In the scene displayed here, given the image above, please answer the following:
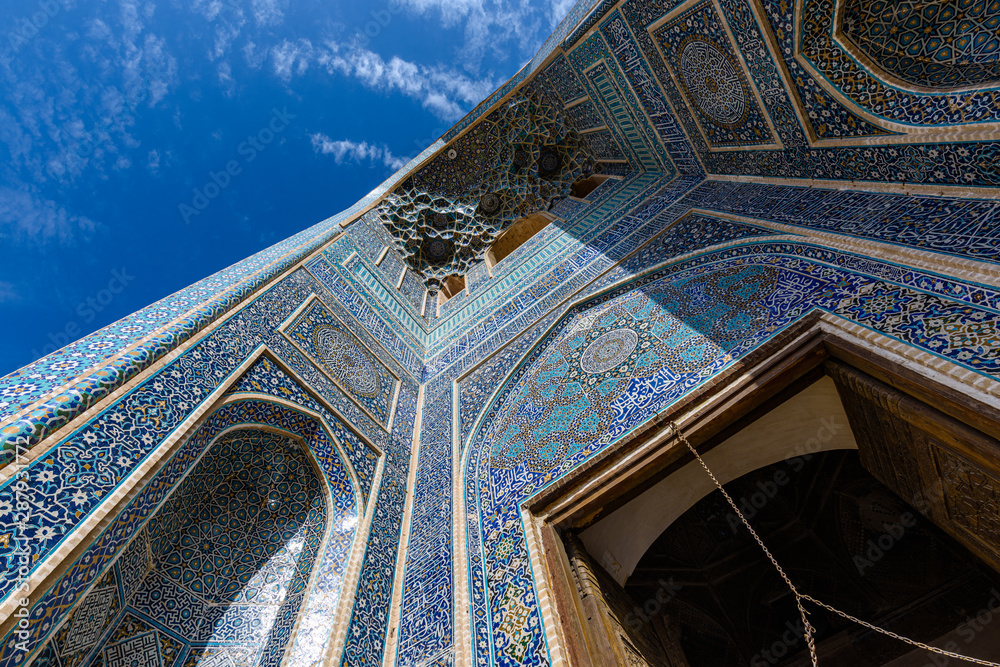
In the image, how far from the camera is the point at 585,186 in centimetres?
717

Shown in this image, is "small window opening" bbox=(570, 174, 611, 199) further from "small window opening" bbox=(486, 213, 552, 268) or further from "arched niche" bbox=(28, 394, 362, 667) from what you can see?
"arched niche" bbox=(28, 394, 362, 667)

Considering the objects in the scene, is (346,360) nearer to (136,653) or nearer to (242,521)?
(242,521)

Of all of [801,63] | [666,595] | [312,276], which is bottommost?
[666,595]

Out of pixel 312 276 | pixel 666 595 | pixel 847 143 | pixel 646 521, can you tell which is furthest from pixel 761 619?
pixel 312 276

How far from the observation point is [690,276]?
10.0 feet

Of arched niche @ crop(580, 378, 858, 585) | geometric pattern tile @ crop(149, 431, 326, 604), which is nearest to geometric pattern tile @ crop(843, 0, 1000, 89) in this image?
arched niche @ crop(580, 378, 858, 585)

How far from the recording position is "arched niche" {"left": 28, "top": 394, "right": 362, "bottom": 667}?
79.2 inches

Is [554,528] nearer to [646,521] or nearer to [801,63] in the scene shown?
[646,521]

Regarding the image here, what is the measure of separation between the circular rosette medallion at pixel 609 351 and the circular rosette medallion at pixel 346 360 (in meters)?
1.69

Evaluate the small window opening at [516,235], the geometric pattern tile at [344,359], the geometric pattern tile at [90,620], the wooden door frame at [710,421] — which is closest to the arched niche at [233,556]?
the geometric pattern tile at [90,620]

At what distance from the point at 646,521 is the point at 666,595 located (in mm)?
2441

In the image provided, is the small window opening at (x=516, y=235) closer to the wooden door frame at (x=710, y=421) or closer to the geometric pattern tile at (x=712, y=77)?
the geometric pattern tile at (x=712, y=77)

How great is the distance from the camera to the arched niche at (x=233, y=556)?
6.60 ft

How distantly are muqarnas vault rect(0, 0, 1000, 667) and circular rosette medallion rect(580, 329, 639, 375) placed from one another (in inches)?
1.5
